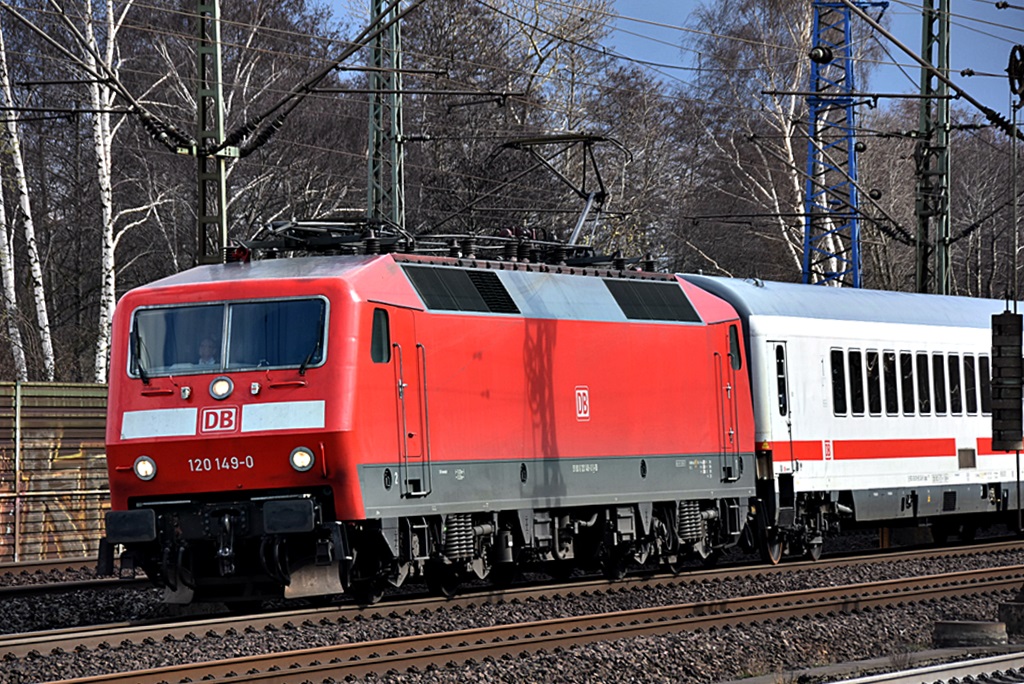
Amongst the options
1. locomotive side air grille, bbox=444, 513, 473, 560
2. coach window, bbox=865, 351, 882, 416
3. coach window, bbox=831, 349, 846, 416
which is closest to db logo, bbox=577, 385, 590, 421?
locomotive side air grille, bbox=444, 513, 473, 560

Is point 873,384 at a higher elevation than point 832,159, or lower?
lower

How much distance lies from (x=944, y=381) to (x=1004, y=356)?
8.58 meters

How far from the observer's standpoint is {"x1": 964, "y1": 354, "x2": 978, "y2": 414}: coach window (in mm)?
24750

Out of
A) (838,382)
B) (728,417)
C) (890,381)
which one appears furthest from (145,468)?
Answer: (890,381)

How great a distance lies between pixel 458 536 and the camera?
53.3 feet

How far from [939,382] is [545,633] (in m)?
11.4

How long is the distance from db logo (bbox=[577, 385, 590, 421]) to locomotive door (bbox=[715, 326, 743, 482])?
100 inches

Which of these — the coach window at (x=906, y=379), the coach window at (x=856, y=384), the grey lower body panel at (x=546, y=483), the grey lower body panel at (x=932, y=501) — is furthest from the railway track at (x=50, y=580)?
the coach window at (x=906, y=379)

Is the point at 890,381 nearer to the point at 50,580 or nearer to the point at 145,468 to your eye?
the point at 50,580

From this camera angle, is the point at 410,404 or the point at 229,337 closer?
the point at 229,337

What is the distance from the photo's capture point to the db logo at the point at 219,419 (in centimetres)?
1471

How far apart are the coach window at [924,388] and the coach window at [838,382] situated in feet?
6.33

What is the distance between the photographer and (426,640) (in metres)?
13.6

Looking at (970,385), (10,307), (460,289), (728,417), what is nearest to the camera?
(460,289)
